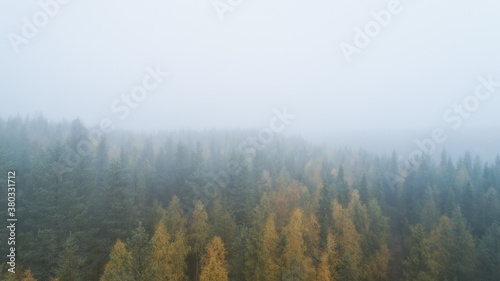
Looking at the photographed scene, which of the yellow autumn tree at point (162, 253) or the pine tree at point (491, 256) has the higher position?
the yellow autumn tree at point (162, 253)

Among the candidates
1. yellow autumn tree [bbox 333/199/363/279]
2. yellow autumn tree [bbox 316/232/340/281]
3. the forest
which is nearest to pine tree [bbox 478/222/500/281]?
the forest

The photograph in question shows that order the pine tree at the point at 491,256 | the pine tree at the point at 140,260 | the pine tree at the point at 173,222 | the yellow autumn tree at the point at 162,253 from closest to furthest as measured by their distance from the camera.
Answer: the pine tree at the point at 140,260, the yellow autumn tree at the point at 162,253, the pine tree at the point at 173,222, the pine tree at the point at 491,256

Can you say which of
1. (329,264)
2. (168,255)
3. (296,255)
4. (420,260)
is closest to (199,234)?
(168,255)

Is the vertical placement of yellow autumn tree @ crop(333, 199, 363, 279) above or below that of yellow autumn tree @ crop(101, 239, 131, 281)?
below

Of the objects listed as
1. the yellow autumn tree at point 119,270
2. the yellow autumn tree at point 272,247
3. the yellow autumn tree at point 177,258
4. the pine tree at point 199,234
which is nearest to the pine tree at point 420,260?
the yellow autumn tree at point 272,247

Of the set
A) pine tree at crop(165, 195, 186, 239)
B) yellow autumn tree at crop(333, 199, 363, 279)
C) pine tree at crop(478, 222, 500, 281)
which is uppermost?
pine tree at crop(165, 195, 186, 239)

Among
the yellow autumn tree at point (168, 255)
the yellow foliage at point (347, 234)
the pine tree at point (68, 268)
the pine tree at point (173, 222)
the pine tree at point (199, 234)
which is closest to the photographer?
the pine tree at point (68, 268)

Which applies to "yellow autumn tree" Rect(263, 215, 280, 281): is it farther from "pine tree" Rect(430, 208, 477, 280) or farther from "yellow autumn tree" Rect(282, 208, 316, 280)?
"pine tree" Rect(430, 208, 477, 280)

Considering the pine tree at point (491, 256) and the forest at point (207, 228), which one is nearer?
the forest at point (207, 228)

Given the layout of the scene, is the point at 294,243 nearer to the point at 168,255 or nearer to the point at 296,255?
the point at 296,255

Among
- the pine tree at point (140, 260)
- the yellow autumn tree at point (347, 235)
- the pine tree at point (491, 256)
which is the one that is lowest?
the pine tree at point (491, 256)

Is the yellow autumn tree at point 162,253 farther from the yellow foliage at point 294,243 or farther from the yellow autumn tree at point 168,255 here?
the yellow foliage at point 294,243

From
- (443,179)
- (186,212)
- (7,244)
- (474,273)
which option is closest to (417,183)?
(443,179)

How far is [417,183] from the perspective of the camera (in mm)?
63219
